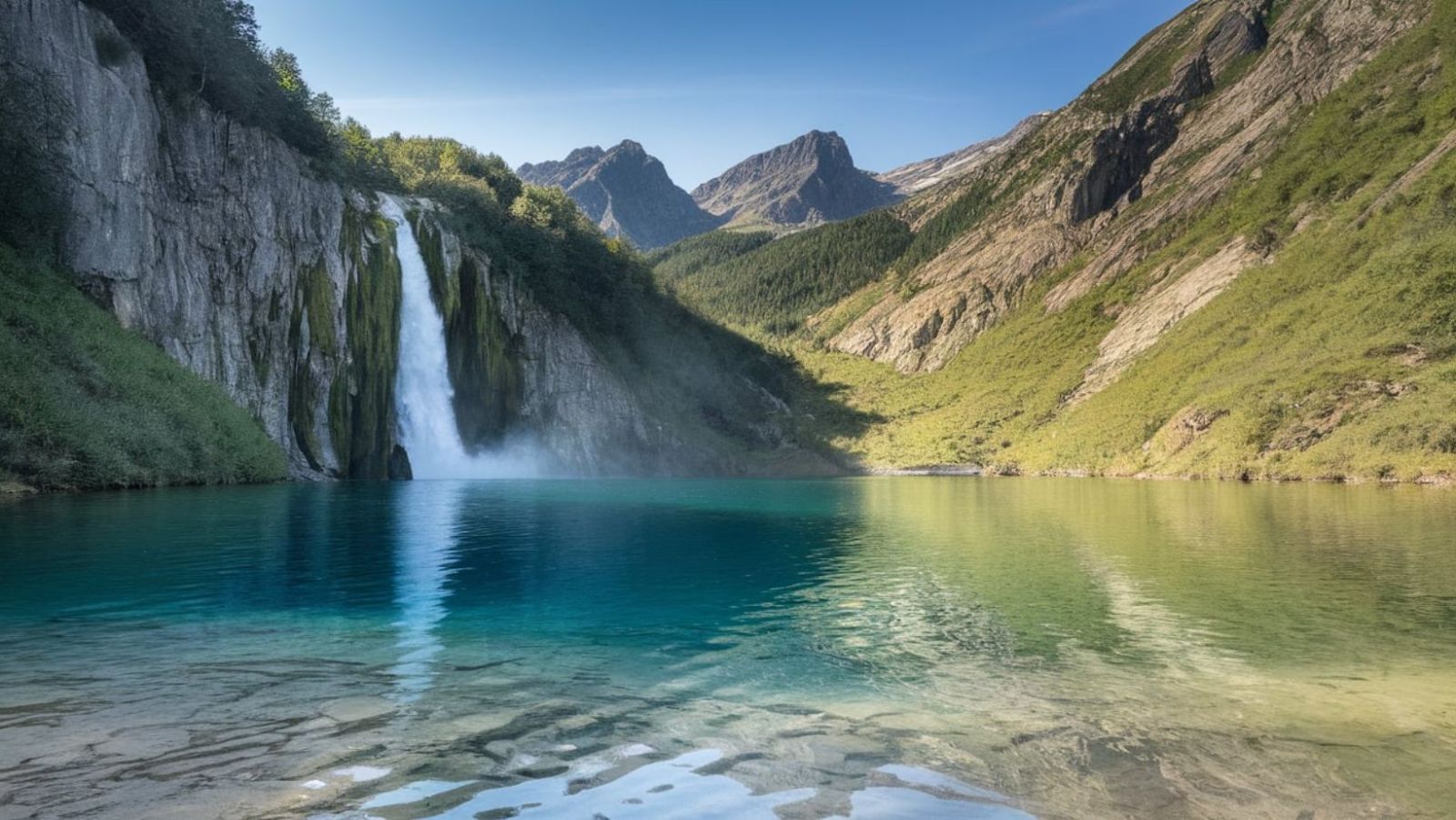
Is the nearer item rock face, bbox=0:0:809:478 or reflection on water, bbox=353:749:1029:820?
reflection on water, bbox=353:749:1029:820

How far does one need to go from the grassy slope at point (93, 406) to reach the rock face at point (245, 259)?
4.50 meters

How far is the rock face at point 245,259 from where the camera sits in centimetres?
4731

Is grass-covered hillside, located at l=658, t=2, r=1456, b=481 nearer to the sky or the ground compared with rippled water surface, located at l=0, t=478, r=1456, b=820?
nearer to the sky

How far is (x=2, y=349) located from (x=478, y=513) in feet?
66.8

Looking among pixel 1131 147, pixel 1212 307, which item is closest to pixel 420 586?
pixel 1212 307

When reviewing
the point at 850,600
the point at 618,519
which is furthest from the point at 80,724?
the point at 618,519

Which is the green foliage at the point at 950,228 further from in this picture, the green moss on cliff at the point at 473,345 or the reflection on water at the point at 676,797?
the reflection on water at the point at 676,797

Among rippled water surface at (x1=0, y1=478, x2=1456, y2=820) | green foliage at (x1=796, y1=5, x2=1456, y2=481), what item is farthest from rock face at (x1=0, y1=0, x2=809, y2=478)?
green foliage at (x1=796, y1=5, x2=1456, y2=481)

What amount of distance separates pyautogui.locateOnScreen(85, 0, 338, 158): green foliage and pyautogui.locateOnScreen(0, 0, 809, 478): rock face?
175 cm

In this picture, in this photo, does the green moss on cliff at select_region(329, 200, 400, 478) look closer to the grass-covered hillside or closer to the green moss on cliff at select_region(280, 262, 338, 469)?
the green moss on cliff at select_region(280, 262, 338, 469)

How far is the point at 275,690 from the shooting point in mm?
9227

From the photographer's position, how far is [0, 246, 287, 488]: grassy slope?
3475 centimetres

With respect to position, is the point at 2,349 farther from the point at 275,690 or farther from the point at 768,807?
the point at 768,807

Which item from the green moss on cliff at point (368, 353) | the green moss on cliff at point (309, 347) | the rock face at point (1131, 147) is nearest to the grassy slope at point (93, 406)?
the green moss on cliff at point (309, 347)
